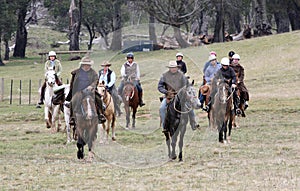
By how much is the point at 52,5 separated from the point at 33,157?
6300 cm

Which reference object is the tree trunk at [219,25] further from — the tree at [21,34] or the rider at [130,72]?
Answer: the rider at [130,72]

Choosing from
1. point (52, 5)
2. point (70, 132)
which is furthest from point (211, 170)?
point (52, 5)

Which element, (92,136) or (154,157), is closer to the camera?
(92,136)

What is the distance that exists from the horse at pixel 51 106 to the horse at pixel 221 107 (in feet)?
15.9

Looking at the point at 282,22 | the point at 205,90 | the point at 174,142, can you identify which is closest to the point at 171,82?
the point at 174,142

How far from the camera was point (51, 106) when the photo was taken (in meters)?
22.3

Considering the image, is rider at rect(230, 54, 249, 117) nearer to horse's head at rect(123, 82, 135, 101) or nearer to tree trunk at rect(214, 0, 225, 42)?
horse's head at rect(123, 82, 135, 101)

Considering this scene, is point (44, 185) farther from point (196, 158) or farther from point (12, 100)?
point (12, 100)

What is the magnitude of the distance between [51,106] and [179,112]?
8142mm

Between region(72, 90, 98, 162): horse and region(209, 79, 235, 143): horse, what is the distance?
4557 mm

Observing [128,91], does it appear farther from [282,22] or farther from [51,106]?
[282,22]

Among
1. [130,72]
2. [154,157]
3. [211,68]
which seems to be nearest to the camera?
A: [154,157]

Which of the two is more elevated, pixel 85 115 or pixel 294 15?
pixel 294 15

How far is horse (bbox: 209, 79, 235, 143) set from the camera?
18703 mm
